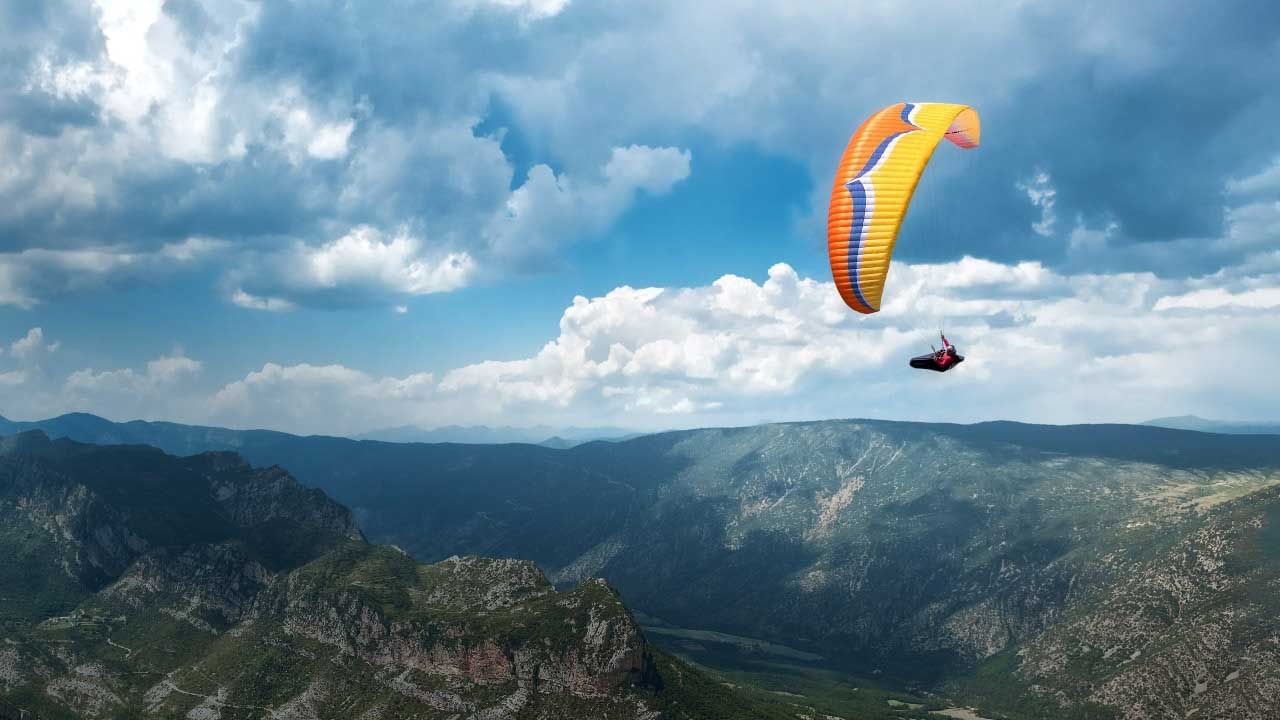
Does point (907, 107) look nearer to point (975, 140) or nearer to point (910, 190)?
point (975, 140)

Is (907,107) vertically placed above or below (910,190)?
above

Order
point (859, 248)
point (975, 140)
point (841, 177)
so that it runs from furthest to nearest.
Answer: point (975, 140)
point (841, 177)
point (859, 248)

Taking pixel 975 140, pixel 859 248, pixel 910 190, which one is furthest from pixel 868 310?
pixel 975 140

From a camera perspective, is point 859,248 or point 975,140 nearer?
point 859,248

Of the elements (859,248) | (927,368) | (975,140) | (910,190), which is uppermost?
(975,140)

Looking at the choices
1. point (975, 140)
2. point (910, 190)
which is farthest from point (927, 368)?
point (975, 140)

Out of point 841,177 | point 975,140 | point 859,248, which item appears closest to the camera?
point 859,248
